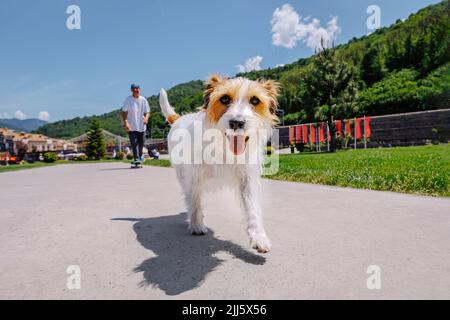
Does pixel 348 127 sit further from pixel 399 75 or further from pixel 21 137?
pixel 21 137

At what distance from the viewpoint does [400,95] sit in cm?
4103

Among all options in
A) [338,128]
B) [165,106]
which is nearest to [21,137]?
[338,128]

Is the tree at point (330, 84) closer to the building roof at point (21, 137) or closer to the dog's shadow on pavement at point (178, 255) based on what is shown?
the dog's shadow on pavement at point (178, 255)

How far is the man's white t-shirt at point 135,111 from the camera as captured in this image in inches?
448

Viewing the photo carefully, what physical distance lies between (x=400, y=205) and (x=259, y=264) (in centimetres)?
282

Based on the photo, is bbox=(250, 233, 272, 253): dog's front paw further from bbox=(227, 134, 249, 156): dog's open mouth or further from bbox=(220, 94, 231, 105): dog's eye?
bbox=(220, 94, 231, 105): dog's eye

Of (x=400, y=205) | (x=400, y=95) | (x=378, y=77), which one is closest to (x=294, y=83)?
(x=378, y=77)

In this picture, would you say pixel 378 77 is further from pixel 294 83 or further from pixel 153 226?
pixel 153 226

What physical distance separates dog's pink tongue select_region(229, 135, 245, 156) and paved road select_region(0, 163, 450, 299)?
2.94 ft

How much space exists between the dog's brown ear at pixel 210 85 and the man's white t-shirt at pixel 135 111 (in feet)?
27.7

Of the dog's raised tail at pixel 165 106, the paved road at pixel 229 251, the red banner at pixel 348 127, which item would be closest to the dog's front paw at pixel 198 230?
the paved road at pixel 229 251

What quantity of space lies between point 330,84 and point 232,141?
27777 mm

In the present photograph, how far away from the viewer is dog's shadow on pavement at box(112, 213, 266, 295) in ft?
6.95

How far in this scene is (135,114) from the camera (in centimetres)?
1140
